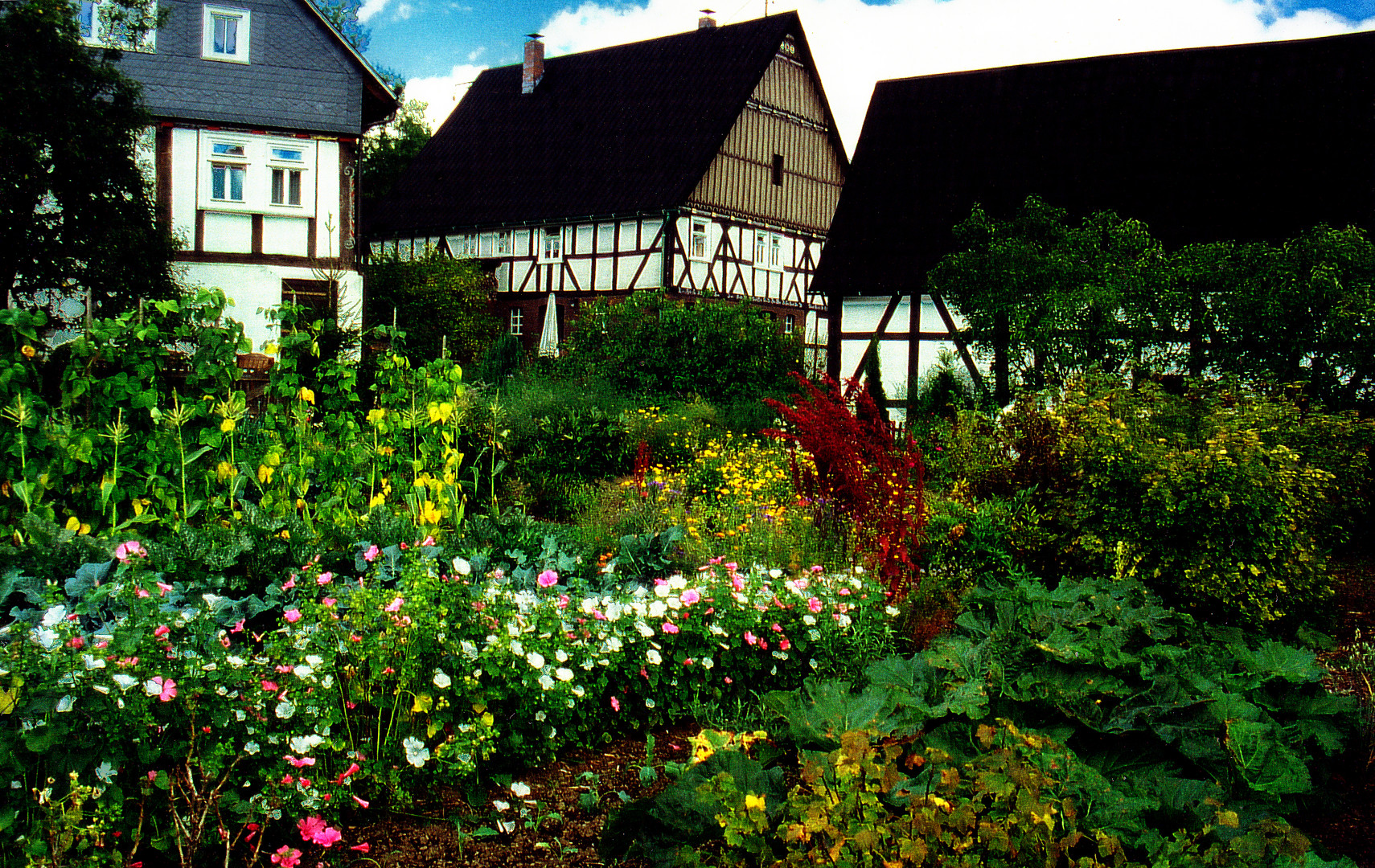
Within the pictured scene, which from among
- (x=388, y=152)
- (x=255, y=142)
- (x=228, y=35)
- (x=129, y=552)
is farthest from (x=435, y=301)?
(x=129, y=552)

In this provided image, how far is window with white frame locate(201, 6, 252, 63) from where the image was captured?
17391 mm

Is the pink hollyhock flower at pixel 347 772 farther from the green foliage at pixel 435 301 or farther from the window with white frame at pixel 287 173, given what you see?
the green foliage at pixel 435 301

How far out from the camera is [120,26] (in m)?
16.2

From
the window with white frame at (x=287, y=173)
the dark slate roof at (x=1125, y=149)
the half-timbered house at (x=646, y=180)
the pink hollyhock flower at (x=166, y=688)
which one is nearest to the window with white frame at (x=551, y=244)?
the half-timbered house at (x=646, y=180)

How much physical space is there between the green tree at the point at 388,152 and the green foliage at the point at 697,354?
21.5 meters

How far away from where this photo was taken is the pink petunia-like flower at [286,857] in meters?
2.98

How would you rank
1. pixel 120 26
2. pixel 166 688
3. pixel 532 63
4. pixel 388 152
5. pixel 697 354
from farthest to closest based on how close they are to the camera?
pixel 388 152 → pixel 532 63 → pixel 120 26 → pixel 697 354 → pixel 166 688

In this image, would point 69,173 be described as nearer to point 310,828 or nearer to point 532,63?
point 310,828

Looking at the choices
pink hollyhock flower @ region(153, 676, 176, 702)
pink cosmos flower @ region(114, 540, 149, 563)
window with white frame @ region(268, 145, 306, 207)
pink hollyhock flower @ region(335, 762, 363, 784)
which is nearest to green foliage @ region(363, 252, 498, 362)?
window with white frame @ region(268, 145, 306, 207)

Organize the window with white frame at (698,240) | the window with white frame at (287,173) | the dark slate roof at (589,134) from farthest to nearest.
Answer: the dark slate roof at (589,134) < the window with white frame at (698,240) < the window with white frame at (287,173)

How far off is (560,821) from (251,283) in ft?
52.8

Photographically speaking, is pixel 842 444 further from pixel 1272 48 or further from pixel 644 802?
pixel 1272 48

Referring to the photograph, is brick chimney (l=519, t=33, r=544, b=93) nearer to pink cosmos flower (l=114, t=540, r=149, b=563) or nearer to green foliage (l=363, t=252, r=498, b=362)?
green foliage (l=363, t=252, r=498, b=362)

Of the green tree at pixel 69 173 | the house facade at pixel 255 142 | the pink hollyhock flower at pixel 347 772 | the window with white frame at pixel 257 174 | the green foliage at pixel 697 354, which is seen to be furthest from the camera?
the window with white frame at pixel 257 174
